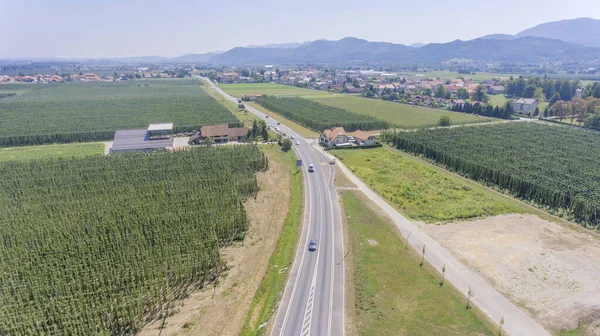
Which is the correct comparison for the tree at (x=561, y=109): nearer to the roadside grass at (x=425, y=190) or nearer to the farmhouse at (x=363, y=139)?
the roadside grass at (x=425, y=190)

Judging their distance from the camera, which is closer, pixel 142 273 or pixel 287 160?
pixel 142 273

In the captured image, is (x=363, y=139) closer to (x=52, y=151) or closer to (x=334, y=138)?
(x=334, y=138)

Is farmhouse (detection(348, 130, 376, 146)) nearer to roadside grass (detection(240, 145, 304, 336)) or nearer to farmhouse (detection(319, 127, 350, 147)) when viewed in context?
farmhouse (detection(319, 127, 350, 147))

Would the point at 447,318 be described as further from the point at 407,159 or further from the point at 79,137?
the point at 79,137

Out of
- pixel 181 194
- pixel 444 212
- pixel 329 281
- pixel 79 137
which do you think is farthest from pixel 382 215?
pixel 79 137

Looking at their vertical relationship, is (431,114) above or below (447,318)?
above

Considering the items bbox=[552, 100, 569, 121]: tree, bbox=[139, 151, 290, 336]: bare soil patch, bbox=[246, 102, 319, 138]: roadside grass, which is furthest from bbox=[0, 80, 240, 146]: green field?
bbox=[552, 100, 569, 121]: tree

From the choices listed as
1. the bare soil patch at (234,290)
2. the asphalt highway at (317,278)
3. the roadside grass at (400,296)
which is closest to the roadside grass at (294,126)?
the asphalt highway at (317,278)
